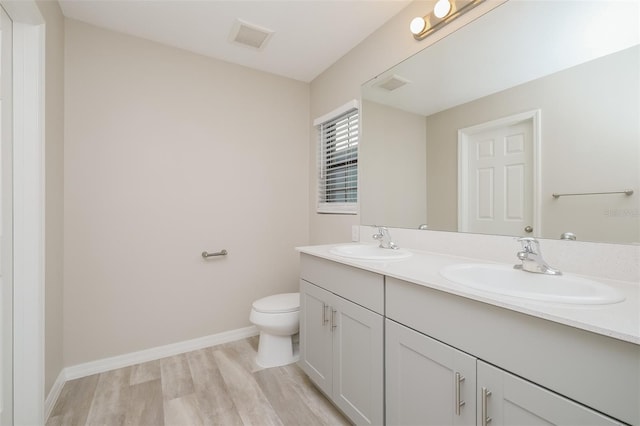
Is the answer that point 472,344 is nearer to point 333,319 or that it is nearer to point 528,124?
point 333,319

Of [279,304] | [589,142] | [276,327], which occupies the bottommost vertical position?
[276,327]

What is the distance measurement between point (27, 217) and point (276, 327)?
1.45 meters

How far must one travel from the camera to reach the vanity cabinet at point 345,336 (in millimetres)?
1188

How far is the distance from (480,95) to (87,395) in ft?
A: 9.11

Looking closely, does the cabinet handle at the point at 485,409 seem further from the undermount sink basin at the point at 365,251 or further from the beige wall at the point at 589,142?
the undermount sink basin at the point at 365,251

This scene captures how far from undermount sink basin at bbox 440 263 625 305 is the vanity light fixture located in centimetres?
129

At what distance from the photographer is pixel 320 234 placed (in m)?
2.51

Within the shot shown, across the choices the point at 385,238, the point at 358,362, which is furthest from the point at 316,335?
the point at 385,238

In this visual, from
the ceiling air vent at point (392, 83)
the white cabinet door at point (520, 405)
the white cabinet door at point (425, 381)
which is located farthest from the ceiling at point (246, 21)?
the white cabinet door at point (520, 405)

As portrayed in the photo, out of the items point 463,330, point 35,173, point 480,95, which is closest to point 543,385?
point 463,330

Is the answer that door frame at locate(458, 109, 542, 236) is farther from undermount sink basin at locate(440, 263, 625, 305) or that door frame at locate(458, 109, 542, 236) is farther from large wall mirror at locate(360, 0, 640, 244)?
undermount sink basin at locate(440, 263, 625, 305)

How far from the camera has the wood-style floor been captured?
144 centimetres

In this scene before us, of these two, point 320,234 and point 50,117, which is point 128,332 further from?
point 320,234

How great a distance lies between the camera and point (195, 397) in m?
1.61
